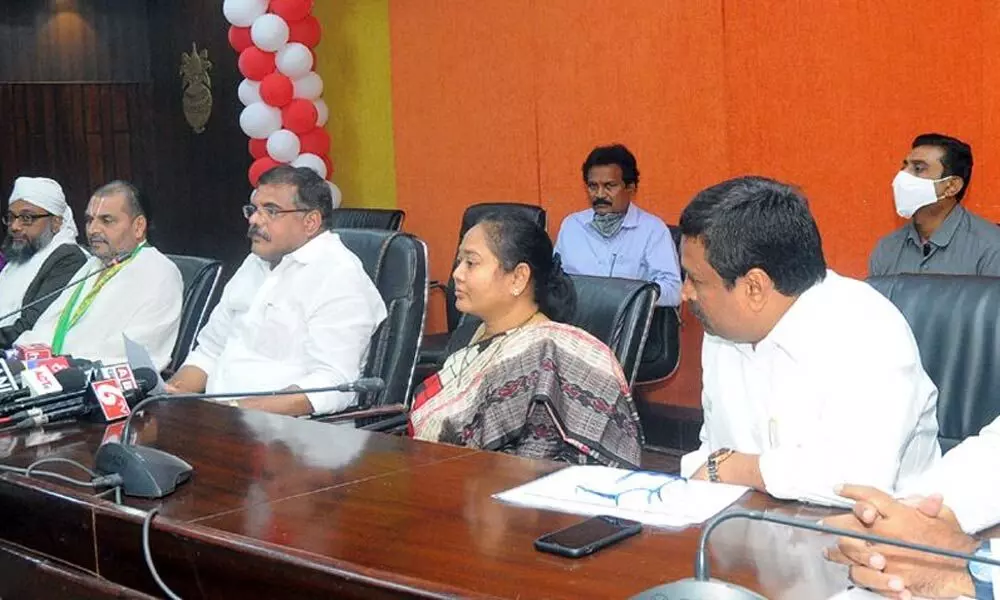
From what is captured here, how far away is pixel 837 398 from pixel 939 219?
224cm

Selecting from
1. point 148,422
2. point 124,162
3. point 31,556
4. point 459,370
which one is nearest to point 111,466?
point 31,556

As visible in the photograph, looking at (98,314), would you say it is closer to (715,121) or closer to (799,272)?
(715,121)

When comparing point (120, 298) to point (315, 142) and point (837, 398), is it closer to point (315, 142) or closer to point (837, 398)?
point (315, 142)

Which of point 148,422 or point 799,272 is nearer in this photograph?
point 799,272

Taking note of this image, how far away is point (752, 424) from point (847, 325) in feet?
1.01

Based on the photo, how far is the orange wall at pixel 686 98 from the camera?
14.7ft

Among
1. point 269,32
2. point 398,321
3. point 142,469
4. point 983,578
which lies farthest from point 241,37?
point 983,578

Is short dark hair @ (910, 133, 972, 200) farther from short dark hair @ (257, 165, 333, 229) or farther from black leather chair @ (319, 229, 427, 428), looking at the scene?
short dark hair @ (257, 165, 333, 229)

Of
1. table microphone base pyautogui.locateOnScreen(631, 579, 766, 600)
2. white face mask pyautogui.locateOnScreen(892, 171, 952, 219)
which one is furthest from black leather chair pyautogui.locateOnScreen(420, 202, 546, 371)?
table microphone base pyautogui.locateOnScreen(631, 579, 766, 600)

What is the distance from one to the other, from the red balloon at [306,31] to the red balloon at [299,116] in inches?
11.7

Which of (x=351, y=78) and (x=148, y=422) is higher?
(x=351, y=78)

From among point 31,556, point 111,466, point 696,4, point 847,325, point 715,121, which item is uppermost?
point 696,4

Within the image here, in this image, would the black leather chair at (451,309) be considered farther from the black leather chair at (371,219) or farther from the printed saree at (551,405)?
the printed saree at (551,405)

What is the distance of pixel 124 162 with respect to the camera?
8523mm
